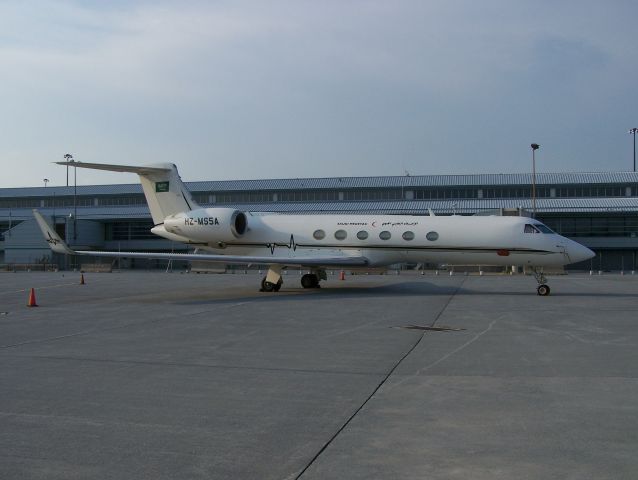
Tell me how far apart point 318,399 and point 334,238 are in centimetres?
1711

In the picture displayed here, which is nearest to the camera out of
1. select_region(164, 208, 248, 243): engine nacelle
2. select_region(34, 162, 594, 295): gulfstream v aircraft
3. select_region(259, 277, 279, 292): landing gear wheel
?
select_region(34, 162, 594, 295): gulfstream v aircraft

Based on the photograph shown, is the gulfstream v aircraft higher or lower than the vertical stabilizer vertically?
lower

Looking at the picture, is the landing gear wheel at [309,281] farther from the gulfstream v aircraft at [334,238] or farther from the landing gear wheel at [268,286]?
the landing gear wheel at [268,286]

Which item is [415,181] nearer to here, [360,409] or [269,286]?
[269,286]

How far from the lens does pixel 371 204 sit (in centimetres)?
6309

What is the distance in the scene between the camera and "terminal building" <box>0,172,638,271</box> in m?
57.0

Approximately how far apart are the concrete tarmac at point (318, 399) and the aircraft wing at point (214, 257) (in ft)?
20.9

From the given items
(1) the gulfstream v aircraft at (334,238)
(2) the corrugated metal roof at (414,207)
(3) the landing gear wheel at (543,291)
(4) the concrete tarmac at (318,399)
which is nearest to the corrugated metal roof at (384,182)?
(2) the corrugated metal roof at (414,207)

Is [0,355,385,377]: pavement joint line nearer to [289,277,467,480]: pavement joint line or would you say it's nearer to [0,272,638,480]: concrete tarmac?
[0,272,638,480]: concrete tarmac

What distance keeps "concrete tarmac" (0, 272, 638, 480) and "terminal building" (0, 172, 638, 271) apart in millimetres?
46637

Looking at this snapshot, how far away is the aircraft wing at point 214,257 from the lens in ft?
65.3

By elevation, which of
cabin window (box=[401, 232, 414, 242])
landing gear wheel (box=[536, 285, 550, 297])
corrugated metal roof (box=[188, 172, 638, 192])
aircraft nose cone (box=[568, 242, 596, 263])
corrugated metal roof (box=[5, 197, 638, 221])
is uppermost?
corrugated metal roof (box=[188, 172, 638, 192])

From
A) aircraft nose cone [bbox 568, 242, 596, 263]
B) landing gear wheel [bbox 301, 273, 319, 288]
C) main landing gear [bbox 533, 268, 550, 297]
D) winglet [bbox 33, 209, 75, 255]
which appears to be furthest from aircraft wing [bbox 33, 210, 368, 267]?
aircraft nose cone [bbox 568, 242, 596, 263]

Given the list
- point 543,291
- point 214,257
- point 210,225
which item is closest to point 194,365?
point 214,257
